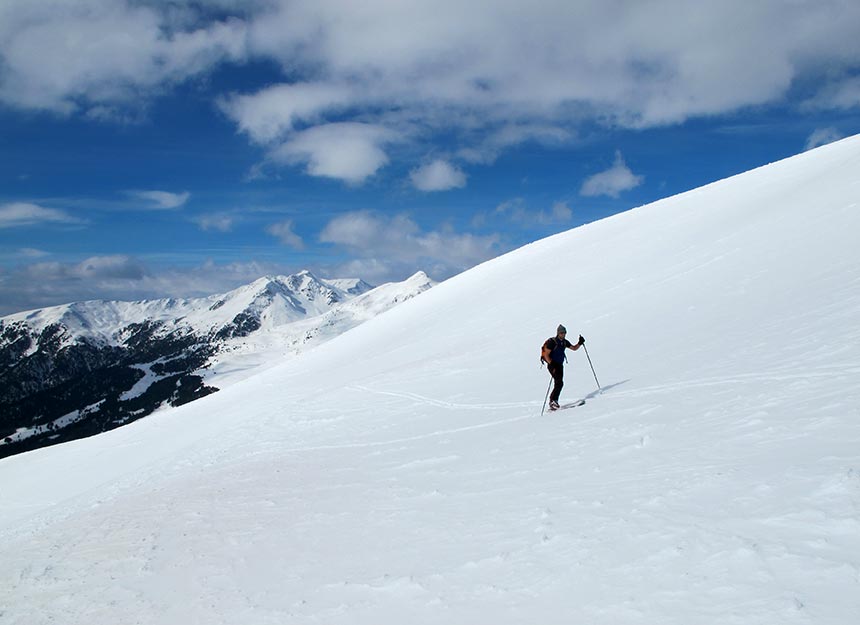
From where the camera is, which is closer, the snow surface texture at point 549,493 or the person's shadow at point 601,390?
the snow surface texture at point 549,493

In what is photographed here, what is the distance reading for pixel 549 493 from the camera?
8.09m

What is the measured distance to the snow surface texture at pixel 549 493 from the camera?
5590 mm

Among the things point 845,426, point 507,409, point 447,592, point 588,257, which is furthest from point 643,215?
point 447,592

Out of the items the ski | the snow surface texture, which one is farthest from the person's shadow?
the ski

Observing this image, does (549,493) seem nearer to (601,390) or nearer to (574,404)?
(574,404)

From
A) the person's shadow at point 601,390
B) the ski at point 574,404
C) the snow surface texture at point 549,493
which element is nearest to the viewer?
the snow surface texture at point 549,493

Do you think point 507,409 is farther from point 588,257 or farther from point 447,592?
point 588,257

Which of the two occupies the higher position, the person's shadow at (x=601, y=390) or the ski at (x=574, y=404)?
the person's shadow at (x=601, y=390)

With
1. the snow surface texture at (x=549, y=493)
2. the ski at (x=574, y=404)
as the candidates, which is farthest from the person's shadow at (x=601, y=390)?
the ski at (x=574, y=404)

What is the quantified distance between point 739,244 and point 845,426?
1934 cm

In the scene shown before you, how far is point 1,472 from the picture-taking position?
34.7m

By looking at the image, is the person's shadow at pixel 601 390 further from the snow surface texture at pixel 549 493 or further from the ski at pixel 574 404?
the ski at pixel 574 404

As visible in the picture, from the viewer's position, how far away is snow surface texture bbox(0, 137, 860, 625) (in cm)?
559

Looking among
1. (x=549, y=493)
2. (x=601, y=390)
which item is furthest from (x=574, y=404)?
(x=549, y=493)
